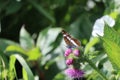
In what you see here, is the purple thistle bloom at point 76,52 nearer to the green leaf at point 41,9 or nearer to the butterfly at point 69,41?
the butterfly at point 69,41

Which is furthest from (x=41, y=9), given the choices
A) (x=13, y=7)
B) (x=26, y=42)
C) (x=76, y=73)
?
(x=76, y=73)

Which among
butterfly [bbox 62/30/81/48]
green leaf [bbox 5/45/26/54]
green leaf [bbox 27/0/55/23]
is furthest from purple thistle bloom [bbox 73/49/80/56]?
green leaf [bbox 27/0/55/23]

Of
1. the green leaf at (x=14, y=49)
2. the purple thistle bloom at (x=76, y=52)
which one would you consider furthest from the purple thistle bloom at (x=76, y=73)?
the green leaf at (x=14, y=49)

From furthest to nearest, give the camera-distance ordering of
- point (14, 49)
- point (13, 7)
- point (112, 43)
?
point (13, 7), point (14, 49), point (112, 43)

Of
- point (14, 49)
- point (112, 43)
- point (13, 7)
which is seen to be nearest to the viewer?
point (112, 43)

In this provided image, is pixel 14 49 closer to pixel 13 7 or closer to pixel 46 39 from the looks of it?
pixel 46 39

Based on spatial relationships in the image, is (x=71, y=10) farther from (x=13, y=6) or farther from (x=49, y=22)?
(x=13, y=6)

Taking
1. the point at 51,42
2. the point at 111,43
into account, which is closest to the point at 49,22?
the point at 51,42
